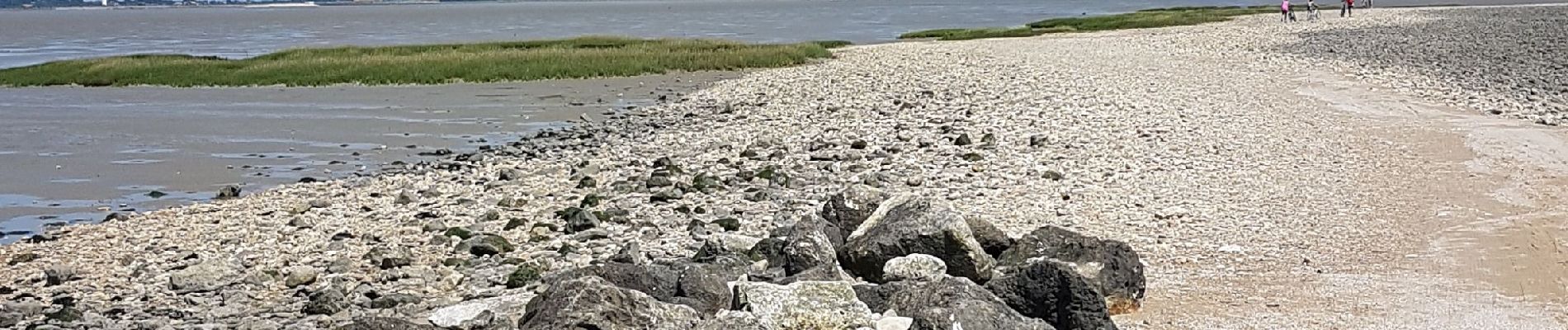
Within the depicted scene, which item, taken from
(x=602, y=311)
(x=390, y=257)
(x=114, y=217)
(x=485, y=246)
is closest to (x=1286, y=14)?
(x=114, y=217)

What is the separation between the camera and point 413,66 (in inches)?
1677

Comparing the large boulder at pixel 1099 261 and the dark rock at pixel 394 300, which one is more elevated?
the large boulder at pixel 1099 261

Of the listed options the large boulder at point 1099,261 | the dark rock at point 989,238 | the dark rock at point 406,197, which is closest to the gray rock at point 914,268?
the large boulder at point 1099,261

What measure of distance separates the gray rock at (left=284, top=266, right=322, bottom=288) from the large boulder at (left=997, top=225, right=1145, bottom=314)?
204 inches

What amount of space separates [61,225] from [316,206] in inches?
106

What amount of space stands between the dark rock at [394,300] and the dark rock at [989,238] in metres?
3.92

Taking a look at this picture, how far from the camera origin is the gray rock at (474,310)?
27.6 ft

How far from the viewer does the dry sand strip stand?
1013 cm

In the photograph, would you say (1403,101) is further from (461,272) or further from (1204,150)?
(461,272)

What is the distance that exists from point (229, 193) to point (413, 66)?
1016 inches

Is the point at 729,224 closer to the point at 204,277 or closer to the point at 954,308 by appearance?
the point at 204,277

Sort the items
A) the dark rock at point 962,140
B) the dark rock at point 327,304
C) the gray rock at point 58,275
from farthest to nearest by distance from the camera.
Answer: the dark rock at point 962,140
the gray rock at point 58,275
the dark rock at point 327,304

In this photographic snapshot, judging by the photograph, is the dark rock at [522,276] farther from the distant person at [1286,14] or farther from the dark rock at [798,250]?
the distant person at [1286,14]

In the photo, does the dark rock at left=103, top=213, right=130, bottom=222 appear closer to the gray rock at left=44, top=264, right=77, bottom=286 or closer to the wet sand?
the wet sand
